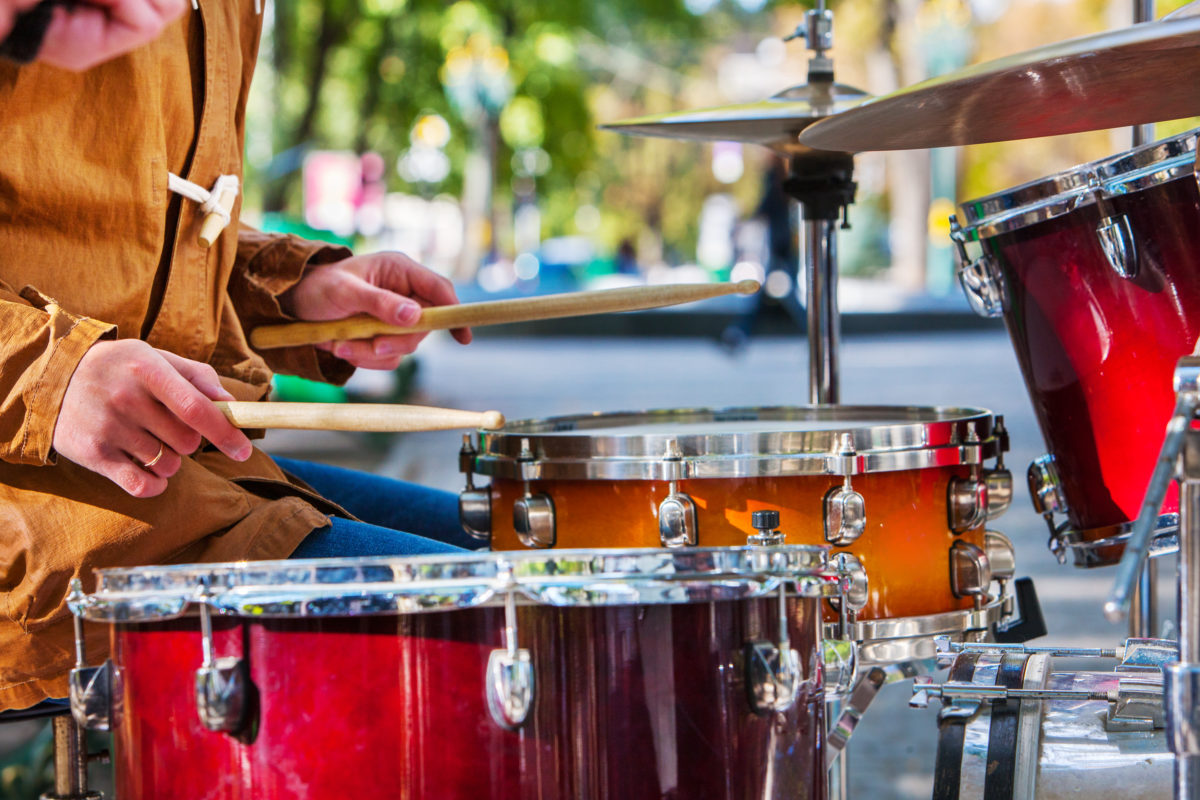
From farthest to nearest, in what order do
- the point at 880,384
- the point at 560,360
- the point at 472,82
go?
the point at 472,82, the point at 560,360, the point at 880,384

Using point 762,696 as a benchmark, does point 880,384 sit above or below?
above

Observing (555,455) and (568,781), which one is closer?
(568,781)

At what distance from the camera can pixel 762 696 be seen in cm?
118

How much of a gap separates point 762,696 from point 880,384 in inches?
339

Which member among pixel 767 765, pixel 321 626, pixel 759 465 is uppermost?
pixel 759 465

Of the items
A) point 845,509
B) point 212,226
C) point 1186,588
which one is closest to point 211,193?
point 212,226

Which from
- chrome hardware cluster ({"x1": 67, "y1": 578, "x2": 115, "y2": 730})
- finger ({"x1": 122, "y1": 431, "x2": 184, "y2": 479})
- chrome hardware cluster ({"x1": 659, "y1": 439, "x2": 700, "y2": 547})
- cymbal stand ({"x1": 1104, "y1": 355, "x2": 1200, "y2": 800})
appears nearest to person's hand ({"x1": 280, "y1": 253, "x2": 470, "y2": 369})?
chrome hardware cluster ({"x1": 659, "y1": 439, "x2": 700, "y2": 547})

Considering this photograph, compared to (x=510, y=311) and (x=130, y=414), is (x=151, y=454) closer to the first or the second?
(x=130, y=414)

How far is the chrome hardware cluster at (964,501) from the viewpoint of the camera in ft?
5.67

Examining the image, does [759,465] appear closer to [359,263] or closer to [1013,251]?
[1013,251]

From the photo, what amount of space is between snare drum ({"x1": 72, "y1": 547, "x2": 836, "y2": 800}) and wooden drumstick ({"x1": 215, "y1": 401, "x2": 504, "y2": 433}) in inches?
5.1

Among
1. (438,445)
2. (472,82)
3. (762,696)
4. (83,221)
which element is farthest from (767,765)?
(472,82)

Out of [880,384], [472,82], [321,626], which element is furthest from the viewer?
[472,82]

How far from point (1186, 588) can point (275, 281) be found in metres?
1.29
